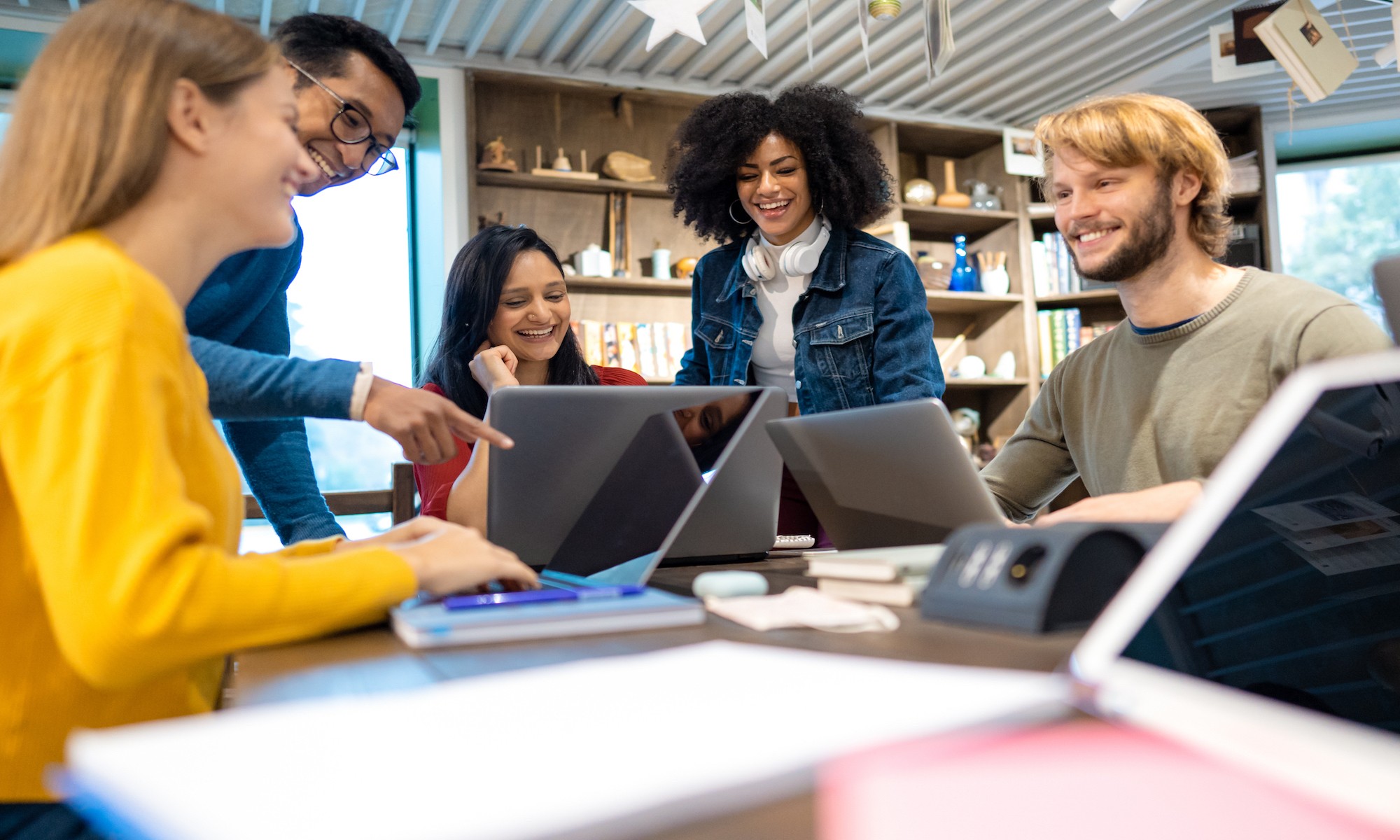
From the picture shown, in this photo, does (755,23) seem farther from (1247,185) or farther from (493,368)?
(1247,185)

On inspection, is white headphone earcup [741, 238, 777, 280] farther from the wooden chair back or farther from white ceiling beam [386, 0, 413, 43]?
white ceiling beam [386, 0, 413, 43]

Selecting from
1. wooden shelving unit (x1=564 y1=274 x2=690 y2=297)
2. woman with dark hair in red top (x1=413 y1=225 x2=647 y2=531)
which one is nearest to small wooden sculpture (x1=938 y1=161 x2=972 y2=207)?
wooden shelving unit (x1=564 y1=274 x2=690 y2=297)

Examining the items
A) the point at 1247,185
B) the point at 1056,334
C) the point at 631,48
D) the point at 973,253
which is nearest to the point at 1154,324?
the point at 631,48

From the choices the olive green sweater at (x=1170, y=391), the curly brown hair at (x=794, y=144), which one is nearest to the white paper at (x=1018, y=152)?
the curly brown hair at (x=794, y=144)

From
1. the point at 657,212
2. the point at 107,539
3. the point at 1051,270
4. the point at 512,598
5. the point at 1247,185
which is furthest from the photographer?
the point at 1051,270

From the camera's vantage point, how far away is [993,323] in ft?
16.9

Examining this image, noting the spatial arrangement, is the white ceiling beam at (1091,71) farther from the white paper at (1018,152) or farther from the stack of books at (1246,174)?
the stack of books at (1246,174)

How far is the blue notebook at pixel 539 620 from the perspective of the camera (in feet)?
2.68

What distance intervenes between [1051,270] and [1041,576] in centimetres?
460

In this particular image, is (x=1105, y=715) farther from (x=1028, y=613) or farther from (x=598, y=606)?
(x=598, y=606)

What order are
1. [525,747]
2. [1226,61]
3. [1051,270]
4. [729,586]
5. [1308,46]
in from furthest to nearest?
[1051,270]
[1226,61]
[1308,46]
[729,586]
[525,747]

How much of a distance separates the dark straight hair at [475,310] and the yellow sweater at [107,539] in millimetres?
1424

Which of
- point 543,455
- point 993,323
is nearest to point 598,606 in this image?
point 543,455

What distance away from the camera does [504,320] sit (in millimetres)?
2355
